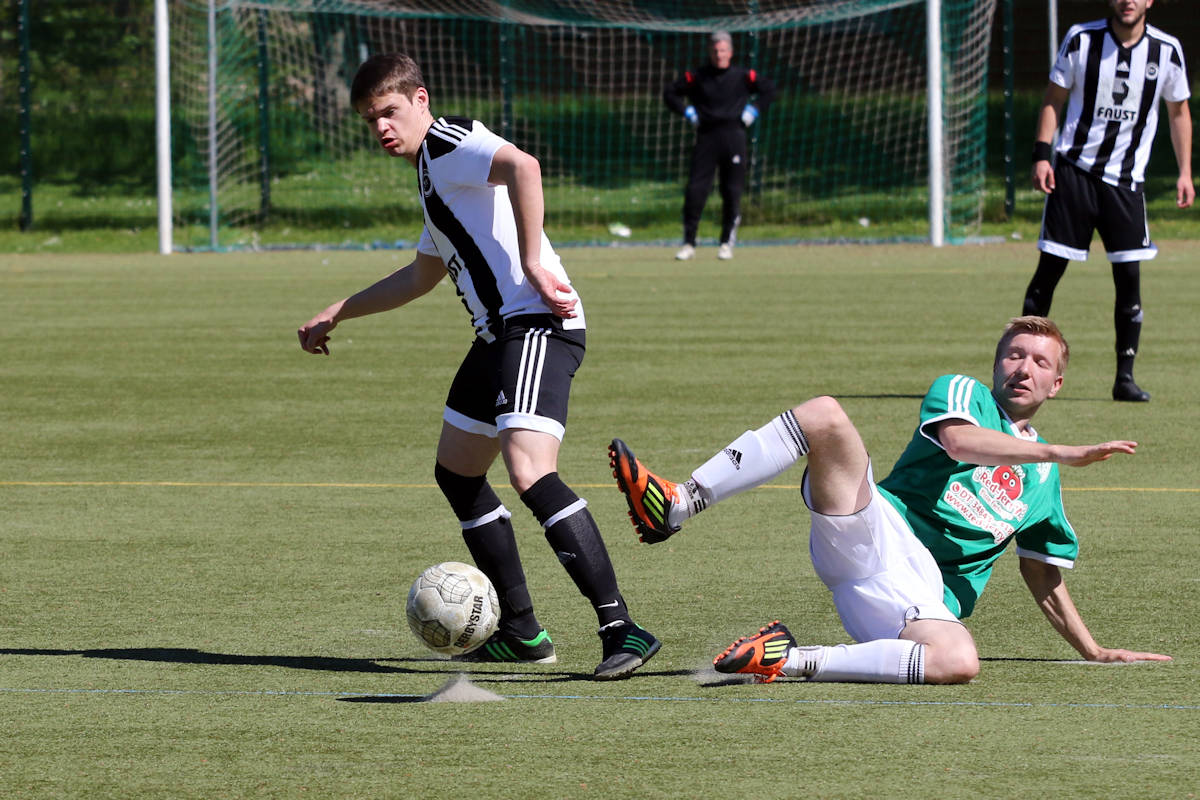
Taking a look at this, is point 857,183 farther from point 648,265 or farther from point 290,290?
point 290,290

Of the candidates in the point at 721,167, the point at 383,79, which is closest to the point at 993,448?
the point at 383,79

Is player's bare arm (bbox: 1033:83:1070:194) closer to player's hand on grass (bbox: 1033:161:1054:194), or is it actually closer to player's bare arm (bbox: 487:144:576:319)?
player's hand on grass (bbox: 1033:161:1054:194)

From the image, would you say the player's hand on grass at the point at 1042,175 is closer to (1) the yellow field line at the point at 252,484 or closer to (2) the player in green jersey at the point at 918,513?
(1) the yellow field line at the point at 252,484

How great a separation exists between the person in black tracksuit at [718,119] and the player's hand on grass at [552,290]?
17.0 m

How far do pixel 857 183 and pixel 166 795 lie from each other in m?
24.9

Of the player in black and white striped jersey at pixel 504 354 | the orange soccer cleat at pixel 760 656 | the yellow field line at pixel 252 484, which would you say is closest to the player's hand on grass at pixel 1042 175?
the yellow field line at pixel 252 484

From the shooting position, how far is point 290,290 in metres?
19.0

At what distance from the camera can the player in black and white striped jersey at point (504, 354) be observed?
524cm

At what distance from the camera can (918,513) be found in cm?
539

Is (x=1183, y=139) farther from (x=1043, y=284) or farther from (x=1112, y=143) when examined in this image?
(x=1043, y=284)

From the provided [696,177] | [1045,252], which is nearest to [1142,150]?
[1045,252]

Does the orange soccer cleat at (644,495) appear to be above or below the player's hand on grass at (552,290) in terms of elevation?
below

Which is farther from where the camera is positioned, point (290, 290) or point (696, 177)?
point (696, 177)

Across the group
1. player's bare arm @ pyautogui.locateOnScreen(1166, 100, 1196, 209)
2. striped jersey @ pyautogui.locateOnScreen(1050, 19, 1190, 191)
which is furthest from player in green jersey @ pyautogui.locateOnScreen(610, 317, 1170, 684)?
player's bare arm @ pyautogui.locateOnScreen(1166, 100, 1196, 209)
